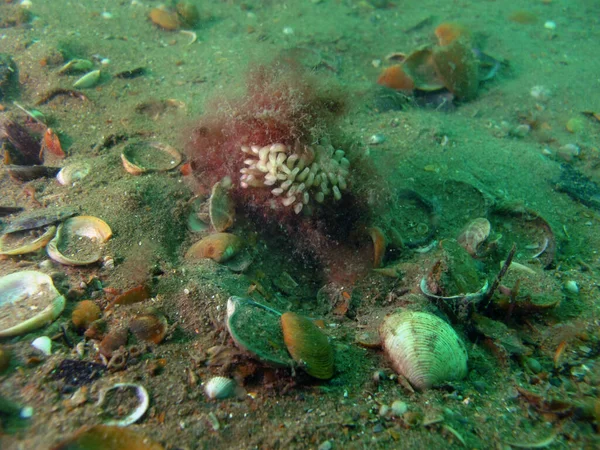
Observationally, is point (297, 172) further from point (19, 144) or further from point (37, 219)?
point (19, 144)

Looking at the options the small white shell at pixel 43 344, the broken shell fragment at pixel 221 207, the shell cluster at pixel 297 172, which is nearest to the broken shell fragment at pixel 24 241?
the small white shell at pixel 43 344

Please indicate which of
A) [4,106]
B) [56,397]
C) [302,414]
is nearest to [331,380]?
[302,414]

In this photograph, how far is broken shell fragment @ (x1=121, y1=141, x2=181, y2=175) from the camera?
173 inches

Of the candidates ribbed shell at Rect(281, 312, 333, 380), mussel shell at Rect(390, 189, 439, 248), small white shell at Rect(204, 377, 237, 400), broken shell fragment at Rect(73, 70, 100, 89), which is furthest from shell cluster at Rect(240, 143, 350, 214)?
broken shell fragment at Rect(73, 70, 100, 89)

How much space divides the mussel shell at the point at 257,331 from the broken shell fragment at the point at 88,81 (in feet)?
17.4

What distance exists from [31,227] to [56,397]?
1978 mm

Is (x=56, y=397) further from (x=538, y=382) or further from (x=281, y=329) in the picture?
(x=538, y=382)

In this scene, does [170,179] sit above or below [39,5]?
below

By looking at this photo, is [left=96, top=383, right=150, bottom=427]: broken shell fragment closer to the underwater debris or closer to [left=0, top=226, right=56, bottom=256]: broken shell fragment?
the underwater debris

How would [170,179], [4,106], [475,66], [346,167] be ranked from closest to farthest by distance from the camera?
[346,167], [170,179], [4,106], [475,66]

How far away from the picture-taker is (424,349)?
271 centimetres

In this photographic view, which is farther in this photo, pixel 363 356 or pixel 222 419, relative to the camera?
pixel 363 356

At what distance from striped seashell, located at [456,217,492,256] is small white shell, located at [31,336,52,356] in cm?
→ 401

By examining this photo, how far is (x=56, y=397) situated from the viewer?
232 centimetres
